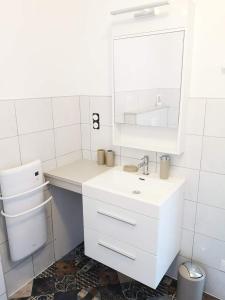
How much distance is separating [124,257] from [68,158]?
0.95m

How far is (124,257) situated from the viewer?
1499 mm

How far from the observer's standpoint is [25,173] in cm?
159

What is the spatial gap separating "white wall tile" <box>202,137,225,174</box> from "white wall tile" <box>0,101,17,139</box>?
127cm

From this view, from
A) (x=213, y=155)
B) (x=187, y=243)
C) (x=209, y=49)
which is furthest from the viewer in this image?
(x=187, y=243)

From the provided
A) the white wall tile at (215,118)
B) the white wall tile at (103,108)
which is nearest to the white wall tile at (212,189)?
the white wall tile at (215,118)

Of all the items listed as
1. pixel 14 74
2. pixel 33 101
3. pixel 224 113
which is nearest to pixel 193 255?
pixel 224 113

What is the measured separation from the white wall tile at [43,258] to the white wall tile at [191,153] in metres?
1.30

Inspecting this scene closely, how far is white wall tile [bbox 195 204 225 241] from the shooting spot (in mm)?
1582

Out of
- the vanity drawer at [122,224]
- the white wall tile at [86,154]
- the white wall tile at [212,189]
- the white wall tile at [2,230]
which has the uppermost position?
the white wall tile at [86,154]

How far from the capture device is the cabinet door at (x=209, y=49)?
1362 mm

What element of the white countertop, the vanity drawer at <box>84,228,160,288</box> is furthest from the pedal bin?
the white countertop

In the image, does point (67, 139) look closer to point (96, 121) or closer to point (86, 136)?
point (86, 136)

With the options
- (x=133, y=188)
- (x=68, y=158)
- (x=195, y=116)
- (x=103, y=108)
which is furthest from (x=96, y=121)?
(x=195, y=116)

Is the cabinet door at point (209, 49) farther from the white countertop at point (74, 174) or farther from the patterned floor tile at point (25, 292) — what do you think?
the patterned floor tile at point (25, 292)
